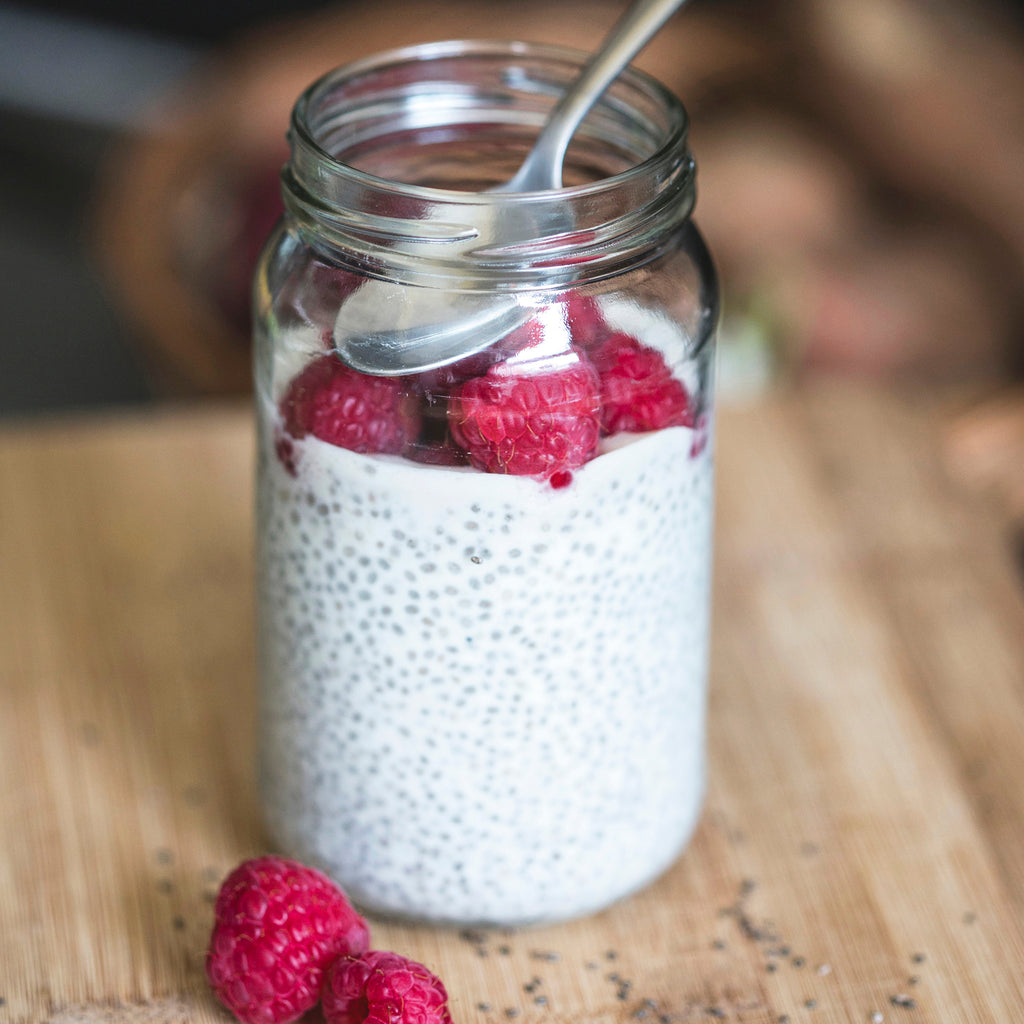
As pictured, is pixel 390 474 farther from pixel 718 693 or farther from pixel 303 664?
pixel 718 693

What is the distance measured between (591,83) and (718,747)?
413 mm

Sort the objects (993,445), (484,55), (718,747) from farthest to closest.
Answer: (993,445)
(718,747)
(484,55)

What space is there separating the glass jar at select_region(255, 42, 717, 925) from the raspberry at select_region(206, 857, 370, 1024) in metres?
0.06

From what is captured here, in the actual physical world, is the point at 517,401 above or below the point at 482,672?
above

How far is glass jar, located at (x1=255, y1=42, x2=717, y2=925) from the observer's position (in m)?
0.55

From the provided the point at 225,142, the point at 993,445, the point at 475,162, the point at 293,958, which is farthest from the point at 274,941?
the point at 225,142

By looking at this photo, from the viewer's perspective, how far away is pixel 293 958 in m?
0.59

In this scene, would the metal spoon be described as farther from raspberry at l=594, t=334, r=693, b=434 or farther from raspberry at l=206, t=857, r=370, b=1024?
raspberry at l=206, t=857, r=370, b=1024

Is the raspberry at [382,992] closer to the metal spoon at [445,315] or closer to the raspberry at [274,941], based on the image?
the raspberry at [274,941]

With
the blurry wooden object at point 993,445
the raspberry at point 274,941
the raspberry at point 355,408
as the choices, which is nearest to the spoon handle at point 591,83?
the raspberry at point 355,408

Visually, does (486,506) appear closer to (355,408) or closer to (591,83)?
(355,408)

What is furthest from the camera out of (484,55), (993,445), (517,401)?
(993,445)

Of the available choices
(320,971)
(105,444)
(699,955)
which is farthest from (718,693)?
(105,444)

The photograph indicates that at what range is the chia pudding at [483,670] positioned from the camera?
58 cm
